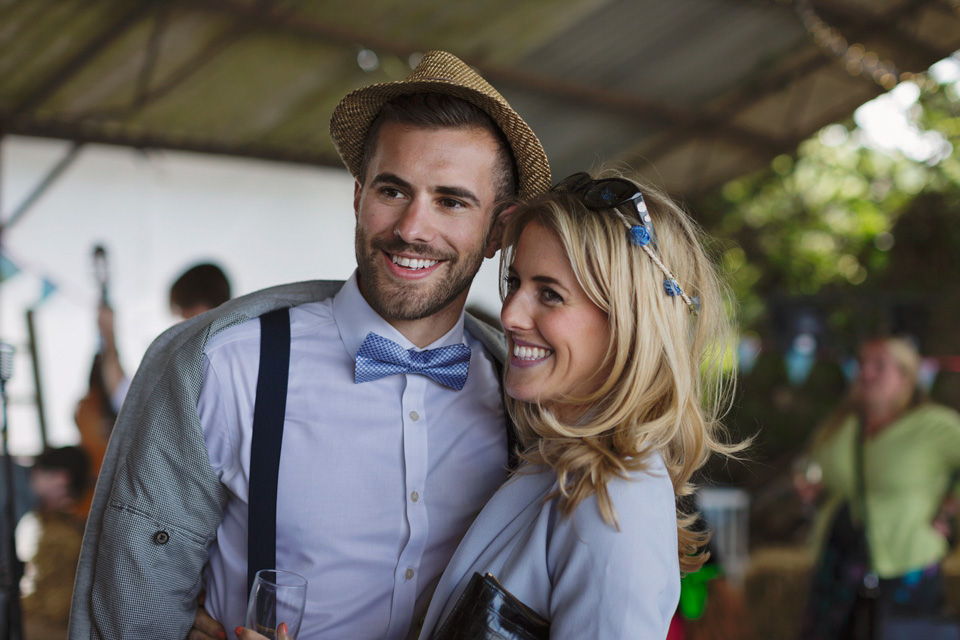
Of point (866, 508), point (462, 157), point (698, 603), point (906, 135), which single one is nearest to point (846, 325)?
point (906, 135)

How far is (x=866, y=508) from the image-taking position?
13.2 ft

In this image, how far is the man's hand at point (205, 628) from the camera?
154cm

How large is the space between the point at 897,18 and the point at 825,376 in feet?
11.2

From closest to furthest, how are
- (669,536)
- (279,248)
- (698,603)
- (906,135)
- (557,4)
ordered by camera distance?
(669,536)
(698,603)
(557,4)
(279,248)
(906,135)

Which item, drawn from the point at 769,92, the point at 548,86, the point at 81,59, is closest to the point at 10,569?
the point at 81,59

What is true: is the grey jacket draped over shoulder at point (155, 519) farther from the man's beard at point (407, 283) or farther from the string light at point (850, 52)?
the string light at point (850, 52)

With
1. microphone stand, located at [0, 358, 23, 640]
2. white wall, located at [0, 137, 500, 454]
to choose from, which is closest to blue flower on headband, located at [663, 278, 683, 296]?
microphone stand, located at [0, 358, 23, 640]

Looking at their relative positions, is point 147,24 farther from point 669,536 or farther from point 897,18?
point 897,18

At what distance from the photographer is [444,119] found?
65.6 inches

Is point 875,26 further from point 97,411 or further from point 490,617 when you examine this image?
point 490,617

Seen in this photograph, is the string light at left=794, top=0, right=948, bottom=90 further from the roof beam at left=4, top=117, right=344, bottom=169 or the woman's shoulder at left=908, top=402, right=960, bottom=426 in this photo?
the roof beam at left=4, top=117, right=344, bottom=169

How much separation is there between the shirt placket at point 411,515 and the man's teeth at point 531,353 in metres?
0.27

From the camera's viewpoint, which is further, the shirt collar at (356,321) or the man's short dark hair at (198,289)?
the man's short dark hair at (198,289)

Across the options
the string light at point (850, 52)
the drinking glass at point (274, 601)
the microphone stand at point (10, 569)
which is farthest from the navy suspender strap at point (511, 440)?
the string light at point (850, 52)
